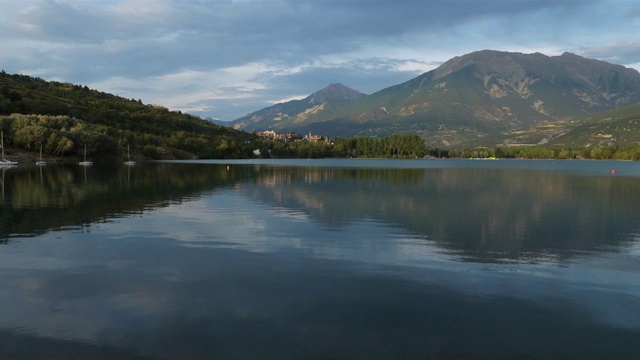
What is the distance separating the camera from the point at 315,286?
1847 centimetres

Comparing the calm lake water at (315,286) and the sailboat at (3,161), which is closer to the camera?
the calm lake water at (315,286)

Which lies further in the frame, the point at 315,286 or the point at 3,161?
the point at 3,161

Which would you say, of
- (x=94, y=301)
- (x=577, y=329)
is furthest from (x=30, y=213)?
(x=577, y=329)

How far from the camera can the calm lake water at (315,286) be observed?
42.9 ft

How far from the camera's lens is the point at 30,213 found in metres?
37.9

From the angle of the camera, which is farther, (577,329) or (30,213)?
(30,213)

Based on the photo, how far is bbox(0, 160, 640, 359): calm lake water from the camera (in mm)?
13086

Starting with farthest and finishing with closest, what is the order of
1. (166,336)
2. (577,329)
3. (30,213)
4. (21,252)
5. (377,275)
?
(30,213)
(21,252)
(377,275)
(577,329)
(166,336)

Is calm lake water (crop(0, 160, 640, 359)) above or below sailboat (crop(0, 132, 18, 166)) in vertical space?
below

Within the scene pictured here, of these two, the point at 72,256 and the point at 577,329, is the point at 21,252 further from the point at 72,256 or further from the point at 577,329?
the point at 577,329

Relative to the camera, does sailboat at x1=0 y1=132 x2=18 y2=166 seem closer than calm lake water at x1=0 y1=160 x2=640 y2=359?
No

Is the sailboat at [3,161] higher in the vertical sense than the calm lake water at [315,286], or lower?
higher

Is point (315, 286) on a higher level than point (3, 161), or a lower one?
lower

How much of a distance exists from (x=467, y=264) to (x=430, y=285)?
461 centimetres
